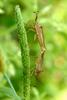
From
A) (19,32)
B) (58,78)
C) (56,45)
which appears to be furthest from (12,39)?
(19,32)

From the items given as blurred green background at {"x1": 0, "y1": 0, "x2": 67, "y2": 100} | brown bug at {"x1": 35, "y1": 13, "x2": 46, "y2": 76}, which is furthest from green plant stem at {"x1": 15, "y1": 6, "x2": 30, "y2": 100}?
blurred green background at {"x1": 0, "y1": 0, "x2": 67, "y2": 100}

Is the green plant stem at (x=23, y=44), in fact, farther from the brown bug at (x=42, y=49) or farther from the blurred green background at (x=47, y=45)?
the blurred green background at (x=47, y=45)

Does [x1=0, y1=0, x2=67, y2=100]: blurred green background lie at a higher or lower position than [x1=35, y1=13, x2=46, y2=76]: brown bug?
higher

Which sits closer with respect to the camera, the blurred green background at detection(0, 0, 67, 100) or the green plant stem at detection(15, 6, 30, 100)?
the green plant stem at detection(15, 6, 30, 100)

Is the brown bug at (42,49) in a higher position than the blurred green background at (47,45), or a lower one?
lower

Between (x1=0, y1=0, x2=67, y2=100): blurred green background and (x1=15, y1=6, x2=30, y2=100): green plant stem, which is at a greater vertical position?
(x1=0, y1=0, x2=67, y2=100): blurred green background

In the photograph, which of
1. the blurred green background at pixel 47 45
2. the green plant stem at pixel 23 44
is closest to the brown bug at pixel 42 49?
the green plant stem at pixel 23 44

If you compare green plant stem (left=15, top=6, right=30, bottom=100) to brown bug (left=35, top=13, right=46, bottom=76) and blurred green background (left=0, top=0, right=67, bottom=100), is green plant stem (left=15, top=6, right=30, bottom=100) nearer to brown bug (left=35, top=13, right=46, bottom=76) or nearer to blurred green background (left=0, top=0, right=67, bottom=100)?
brown bug (left=35, top=13, right=46, bottom=76)

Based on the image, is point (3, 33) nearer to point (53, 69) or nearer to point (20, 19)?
point (53, 69)

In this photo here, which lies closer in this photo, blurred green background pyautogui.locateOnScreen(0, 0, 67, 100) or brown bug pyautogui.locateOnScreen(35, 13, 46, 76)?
brown bug pyautogui.locateOnScreen(35, 13, 46, 76)

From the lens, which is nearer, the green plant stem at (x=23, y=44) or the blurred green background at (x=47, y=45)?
the green plant stem at (x=23, y=44)

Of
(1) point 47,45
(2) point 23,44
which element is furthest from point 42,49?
(1) point 47,45
